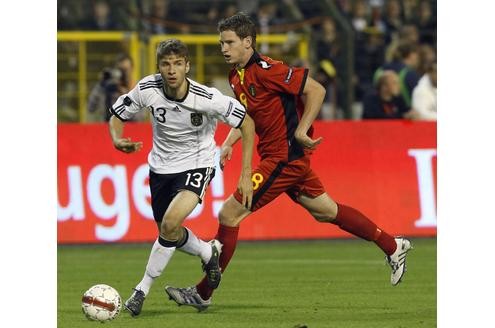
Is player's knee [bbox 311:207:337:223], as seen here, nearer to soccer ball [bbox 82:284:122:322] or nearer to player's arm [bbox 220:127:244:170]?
player's arm [bbox 220:127:244:170]

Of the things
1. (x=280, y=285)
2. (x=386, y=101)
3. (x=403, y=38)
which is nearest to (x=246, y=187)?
(x=280, y=285)

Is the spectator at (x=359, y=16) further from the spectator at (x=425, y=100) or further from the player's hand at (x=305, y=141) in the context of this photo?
the player's hand at (x=305, y=141)

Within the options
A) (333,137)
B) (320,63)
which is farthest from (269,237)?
(320,63)

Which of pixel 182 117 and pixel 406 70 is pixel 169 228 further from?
pixel 406 70

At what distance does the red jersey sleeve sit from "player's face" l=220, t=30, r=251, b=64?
269 millimetres

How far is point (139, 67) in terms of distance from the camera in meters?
20.9

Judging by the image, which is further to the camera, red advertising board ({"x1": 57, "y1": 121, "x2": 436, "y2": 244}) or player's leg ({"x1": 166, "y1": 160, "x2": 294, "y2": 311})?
red advertising board ({"x1": 57, "y1": 121, "x2": 436, "y2": 244})

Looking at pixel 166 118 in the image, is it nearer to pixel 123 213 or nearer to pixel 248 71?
pixel 248 71

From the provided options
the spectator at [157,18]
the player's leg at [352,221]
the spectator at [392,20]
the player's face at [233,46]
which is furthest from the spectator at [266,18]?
the player's face at [233,46]

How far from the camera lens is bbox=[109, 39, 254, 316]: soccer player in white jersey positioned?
984 centimetres

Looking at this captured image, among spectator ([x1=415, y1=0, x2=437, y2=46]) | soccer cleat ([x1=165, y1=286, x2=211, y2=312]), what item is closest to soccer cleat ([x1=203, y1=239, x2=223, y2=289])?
soccer cleat ([x1=165, y1=286, x2=211, y2=312])

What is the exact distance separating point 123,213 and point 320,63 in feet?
17.9

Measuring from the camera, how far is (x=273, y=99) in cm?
1063

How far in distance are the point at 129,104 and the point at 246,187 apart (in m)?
1.07
